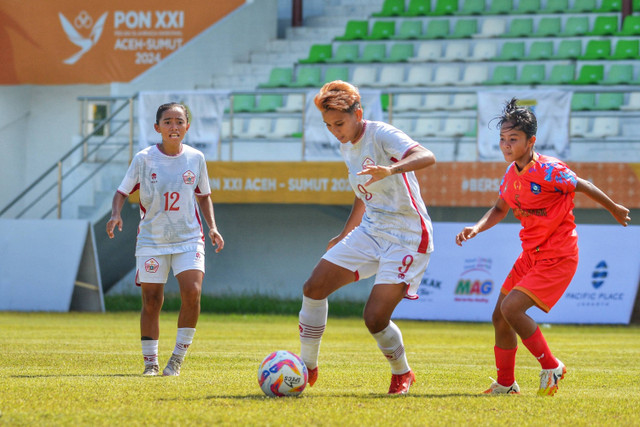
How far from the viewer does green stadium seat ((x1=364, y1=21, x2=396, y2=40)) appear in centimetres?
2391

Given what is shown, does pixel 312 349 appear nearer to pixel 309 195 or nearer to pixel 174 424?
pixel 174 424

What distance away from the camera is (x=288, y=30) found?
25672 mm

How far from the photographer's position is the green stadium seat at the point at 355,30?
24031 millimetres

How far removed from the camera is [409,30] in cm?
2392

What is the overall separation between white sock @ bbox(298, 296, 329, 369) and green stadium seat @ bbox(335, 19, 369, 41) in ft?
59.6

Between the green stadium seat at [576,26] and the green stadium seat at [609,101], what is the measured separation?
2.69m

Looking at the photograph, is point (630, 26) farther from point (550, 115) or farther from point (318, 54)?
point (550, 115)

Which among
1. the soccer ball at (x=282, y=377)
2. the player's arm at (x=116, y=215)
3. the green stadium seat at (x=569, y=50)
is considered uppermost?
the green stadium seat at (x=569, y=50)

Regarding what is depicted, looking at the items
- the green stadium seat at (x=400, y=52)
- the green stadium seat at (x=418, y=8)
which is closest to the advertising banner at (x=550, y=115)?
the green stadium seat at (x=400, y=52)

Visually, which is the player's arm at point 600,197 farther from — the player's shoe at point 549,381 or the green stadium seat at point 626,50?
the green stadium seat at point 626,50

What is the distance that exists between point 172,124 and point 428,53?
16.2 m

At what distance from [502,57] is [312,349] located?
1675cm

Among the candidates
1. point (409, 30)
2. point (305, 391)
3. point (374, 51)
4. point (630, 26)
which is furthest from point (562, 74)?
point (305, 391)

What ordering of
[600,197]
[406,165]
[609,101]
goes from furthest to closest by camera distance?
1. [609,101]
2. [600,197]
3. [406,165]
